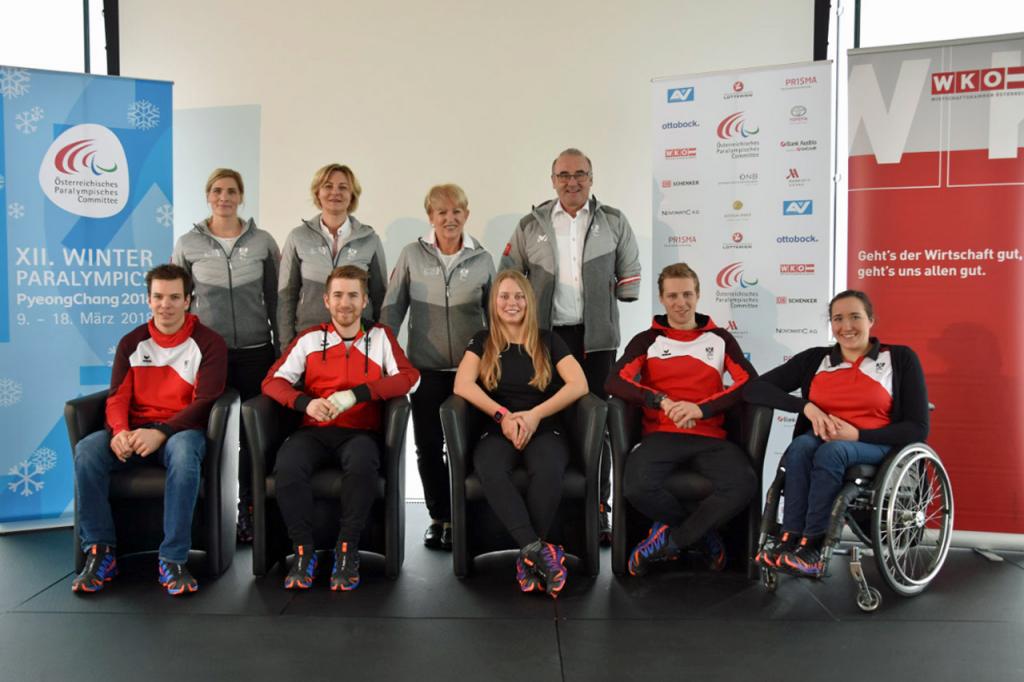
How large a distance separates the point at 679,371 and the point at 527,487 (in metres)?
0.84

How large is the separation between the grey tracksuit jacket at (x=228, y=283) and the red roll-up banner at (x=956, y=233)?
2870 mm

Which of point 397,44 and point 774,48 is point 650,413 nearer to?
point 774,48

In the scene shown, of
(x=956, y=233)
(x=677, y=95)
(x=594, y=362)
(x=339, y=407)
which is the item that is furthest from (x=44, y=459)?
(x=956, y=233)

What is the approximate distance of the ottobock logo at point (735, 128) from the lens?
13.5ft

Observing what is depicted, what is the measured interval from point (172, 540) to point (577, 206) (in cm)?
227

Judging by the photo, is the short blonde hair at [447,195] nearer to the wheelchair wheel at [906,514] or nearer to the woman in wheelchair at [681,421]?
the woman in wheelchair at [681,421]

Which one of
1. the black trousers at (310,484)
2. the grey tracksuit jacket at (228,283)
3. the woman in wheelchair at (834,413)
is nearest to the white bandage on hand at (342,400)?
the black trousers at (310,484)

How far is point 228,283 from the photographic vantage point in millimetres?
3699

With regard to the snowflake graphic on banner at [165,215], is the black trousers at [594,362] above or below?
below

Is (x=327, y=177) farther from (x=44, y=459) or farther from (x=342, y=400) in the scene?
(x=44, y=459)

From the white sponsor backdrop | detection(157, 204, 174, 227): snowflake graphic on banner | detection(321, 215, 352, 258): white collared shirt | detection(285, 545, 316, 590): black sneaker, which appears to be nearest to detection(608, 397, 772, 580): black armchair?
the white sponsor backdrop

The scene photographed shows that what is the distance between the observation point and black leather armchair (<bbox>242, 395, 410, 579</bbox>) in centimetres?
310

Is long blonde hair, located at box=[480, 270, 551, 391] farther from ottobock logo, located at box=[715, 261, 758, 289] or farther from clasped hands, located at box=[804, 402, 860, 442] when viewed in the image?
ottobock logo, located at box=[715, 261, 758, 289]

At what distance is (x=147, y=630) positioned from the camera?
265 centimetres
